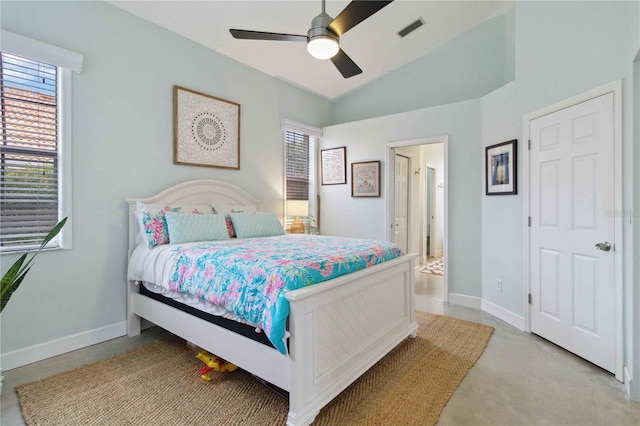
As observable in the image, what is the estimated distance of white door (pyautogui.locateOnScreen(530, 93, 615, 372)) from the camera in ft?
7.30

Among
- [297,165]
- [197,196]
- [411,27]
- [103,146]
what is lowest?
[197,196]

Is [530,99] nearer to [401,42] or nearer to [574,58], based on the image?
[574,58]

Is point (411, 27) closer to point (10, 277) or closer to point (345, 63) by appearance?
point (345, 63)

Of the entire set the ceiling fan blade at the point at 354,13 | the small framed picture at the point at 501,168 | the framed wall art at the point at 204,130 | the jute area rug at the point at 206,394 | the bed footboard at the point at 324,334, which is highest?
the ceiling fan blade at the point at 354,13

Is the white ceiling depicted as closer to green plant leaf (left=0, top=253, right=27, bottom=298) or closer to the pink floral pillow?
the pink floral pillow

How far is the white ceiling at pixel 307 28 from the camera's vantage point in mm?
3035

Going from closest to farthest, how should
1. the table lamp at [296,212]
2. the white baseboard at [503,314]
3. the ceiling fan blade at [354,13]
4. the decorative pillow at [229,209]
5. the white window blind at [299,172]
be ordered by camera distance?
the ceiling fan blade at [354,13] < the white baseboard at [503,314] < the decorative pillow at [229,209] < the table lamp at [296,212] < the white window blind at [299,172]

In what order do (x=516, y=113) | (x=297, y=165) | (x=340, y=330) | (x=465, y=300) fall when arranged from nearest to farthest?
(x=340, y=330) → (x=516, y=113) → (x=465, y=300) → (x=297, y=165)

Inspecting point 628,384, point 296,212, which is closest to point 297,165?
point 296,212

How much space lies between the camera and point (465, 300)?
12.3ft


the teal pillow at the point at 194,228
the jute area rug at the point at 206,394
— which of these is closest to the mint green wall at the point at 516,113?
the jute area rug at the point at 206,394

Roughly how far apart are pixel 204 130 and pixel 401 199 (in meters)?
3.33

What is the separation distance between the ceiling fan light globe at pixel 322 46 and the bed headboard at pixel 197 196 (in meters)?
1.95

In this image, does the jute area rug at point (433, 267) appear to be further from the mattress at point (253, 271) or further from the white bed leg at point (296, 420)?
the white bed leg at point (296, 420)
